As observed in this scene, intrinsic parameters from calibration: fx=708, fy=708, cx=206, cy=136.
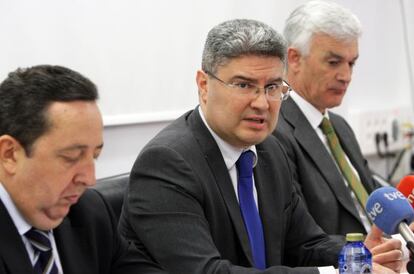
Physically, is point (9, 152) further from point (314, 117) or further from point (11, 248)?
point (314, 117)

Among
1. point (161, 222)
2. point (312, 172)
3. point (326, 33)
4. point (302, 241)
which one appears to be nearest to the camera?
point (161, 222)

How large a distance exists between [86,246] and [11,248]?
28cm

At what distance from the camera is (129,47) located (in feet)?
11.1

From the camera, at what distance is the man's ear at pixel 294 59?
10.6 feet

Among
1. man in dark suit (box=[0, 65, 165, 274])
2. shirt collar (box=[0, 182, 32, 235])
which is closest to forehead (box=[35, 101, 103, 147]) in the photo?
man in dark suit (box=[0, 65, 165, 274])

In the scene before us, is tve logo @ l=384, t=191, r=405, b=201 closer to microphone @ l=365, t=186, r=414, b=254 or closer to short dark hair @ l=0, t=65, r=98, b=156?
microphone @ l=365, t=186, r=414, b=254

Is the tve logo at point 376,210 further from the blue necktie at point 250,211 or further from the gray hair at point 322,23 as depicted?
the gray hair at point 322,23

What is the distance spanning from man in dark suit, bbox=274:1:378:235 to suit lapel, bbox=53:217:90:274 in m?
1.18

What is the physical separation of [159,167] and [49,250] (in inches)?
21.2

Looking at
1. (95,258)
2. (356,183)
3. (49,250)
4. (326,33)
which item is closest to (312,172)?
(356,183)

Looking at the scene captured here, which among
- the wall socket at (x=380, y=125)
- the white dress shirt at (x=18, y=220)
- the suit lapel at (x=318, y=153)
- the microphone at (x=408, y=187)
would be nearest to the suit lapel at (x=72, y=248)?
the white dress shirt at (x=18, y=220)

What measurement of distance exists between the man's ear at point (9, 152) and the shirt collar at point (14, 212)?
0.23 ft

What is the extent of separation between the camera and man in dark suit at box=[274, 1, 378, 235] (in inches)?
114

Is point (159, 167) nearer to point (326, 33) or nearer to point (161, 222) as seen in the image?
point (161, 222)
